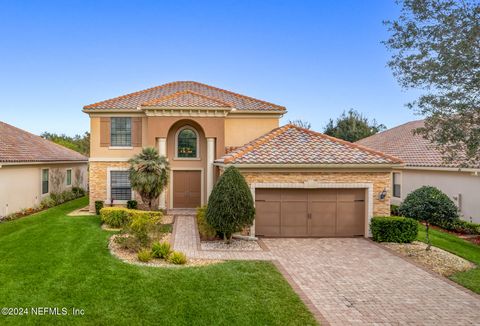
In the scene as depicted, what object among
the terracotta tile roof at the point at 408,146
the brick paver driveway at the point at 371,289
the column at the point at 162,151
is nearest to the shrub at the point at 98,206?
the column at the point at 162,151

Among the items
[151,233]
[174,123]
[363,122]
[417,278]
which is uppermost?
[363,122]

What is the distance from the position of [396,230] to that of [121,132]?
16.7 m

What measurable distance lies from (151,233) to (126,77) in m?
17.9

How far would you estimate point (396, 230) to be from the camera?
14094mm

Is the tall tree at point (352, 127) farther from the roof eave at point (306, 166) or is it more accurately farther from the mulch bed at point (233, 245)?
the mulch bed at point (233, 245)

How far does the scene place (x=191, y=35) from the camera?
20.8 meters

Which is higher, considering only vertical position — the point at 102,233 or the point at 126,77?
the point at 126,77

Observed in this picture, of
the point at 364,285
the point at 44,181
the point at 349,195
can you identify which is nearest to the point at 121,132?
the point at 44,181

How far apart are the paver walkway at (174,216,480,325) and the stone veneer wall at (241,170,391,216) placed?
231cm

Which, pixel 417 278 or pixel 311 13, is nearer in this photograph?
pixel 417 278

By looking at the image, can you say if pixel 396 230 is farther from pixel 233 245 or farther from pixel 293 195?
pixel 233 245

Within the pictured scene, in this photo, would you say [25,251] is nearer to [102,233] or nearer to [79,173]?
[102,233]

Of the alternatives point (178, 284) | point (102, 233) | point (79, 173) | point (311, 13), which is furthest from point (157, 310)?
point (79, 173)

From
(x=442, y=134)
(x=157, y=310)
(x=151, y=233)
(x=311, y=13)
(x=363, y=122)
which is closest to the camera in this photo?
(x=157, y=310)
